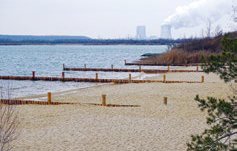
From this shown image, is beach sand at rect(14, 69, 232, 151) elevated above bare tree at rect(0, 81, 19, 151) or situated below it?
below

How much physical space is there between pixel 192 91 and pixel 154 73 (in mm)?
20370

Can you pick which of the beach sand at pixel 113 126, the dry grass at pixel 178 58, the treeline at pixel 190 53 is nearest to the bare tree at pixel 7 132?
the beach sand at pixel 113 126

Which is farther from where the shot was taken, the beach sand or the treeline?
the treeline

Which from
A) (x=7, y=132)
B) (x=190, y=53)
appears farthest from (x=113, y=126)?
(x=190, y=53)

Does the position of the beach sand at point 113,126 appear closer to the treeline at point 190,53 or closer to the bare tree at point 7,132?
the bare tree at point 7,132

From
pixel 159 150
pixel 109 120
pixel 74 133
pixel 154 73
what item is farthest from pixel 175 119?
pixel 154 73

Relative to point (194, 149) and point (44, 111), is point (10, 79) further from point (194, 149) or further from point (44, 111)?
point (194, 149)

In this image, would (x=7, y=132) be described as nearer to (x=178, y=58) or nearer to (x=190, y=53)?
(x=178, y=58)

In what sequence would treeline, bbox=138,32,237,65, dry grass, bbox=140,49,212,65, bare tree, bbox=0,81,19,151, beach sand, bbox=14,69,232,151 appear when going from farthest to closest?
treeline, bbox=138,32,237,65 < dry grass, bbox=140,49,212,65 < beach sand, bbox=14,69,232,151 < bare tree, bbox=0,81,19,151

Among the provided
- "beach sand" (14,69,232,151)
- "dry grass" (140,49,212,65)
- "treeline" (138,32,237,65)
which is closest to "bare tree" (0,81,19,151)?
"beach sand" (14,69,232,151)

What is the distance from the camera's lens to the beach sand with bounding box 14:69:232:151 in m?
13.1

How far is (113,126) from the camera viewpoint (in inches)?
636

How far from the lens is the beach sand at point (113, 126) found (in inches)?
515

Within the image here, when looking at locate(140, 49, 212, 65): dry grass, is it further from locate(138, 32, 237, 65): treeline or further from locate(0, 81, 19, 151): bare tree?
locate(0, 81, 19, 151): bare tree
